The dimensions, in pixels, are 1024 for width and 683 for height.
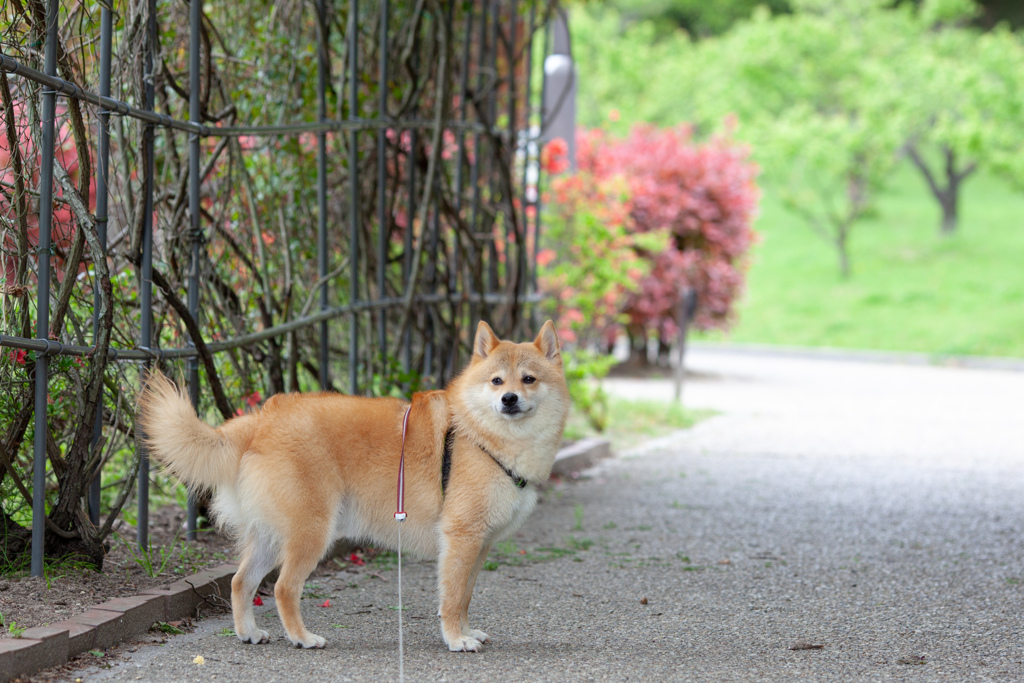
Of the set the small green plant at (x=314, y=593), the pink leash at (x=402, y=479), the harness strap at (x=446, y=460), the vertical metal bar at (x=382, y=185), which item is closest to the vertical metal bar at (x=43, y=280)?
the small green plant at (x=314, y=593)

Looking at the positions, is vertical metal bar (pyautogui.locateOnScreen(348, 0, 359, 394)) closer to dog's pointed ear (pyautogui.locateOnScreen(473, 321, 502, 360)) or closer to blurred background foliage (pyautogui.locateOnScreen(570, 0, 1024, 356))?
dog's pointed ear (pyautogui.locateOnScreen(473, 321, 502, 360))

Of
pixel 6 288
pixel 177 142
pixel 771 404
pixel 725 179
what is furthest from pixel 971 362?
pixel 6 288

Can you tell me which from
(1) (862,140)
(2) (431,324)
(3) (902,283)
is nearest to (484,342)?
(2) (431,324)

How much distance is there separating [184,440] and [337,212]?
297 cm

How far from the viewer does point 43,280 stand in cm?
352

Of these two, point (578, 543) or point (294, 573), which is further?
point (578, 543)

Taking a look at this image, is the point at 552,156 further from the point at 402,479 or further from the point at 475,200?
the point at 402,479

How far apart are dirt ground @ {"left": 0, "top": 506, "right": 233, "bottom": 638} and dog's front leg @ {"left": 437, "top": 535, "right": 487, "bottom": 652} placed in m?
1.21

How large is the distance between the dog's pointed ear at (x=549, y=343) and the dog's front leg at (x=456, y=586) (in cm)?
89

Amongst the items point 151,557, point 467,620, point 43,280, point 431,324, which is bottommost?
point 467,620

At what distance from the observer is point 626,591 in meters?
4.61

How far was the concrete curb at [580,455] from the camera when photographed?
25.6 feet

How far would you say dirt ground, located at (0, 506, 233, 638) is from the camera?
336 centimetres

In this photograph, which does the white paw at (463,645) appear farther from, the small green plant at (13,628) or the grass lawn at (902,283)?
the grass lawn at (902,283)
